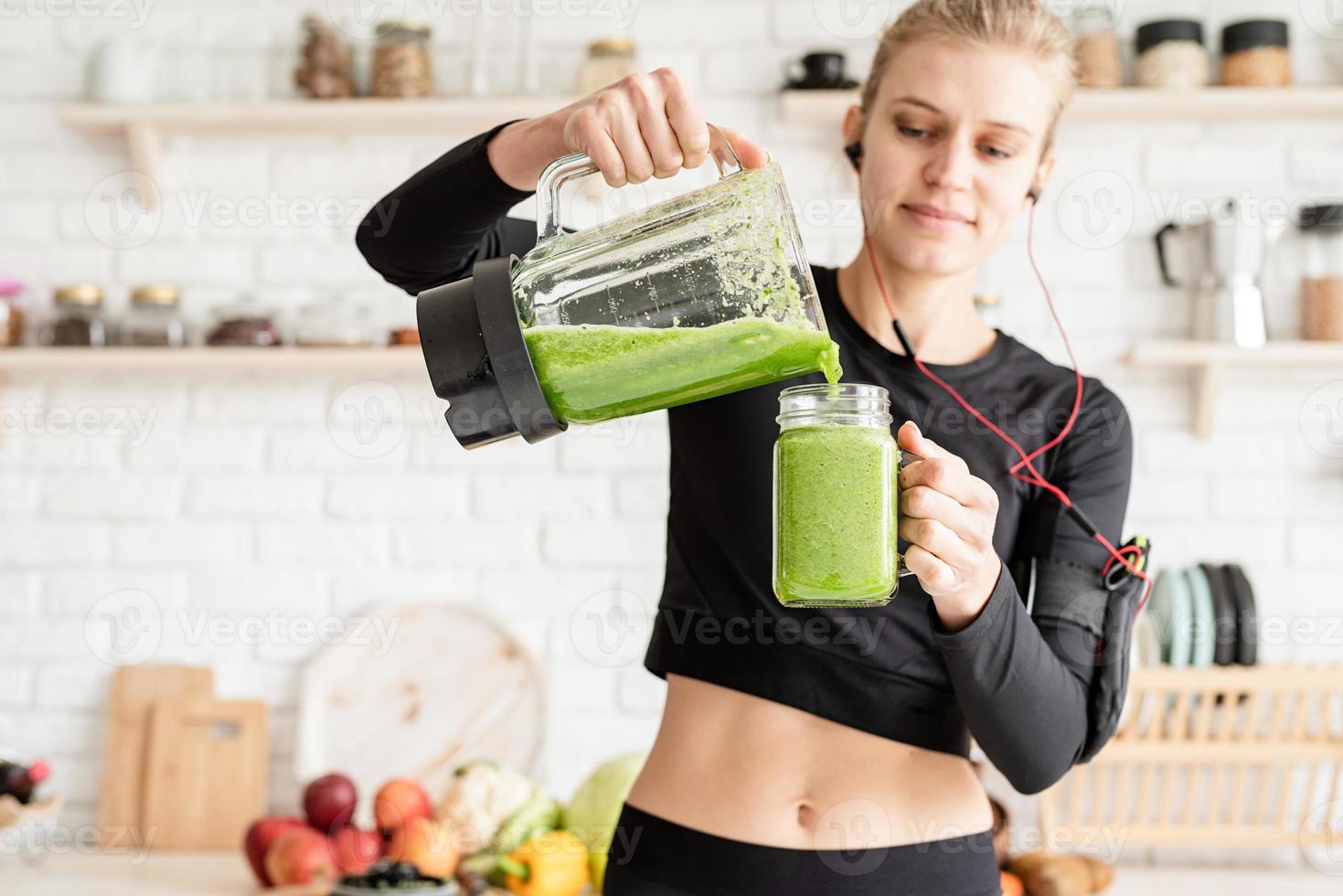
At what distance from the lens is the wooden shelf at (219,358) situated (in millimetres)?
2086

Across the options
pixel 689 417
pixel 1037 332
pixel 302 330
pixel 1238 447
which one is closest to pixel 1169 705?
pixel 1238 447

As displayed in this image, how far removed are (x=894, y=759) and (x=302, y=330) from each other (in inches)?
58.2

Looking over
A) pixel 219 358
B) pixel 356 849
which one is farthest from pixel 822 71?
pixel 356 849

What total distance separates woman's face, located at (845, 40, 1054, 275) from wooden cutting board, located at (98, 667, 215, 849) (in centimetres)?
165

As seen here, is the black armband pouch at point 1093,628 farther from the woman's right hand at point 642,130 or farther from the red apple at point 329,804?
the red apple at point 329,804

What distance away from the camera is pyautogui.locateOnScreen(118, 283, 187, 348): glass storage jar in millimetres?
2152

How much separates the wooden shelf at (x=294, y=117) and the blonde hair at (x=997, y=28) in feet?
3.68

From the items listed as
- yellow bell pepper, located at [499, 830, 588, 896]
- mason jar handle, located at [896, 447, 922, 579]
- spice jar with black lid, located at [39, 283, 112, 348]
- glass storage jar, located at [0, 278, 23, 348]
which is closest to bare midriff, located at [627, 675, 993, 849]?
mason jar handle, located at [896, 447, 922, 579]

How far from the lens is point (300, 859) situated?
1786 millimetres

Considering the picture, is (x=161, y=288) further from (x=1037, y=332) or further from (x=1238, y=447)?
(x=1238, y=447)

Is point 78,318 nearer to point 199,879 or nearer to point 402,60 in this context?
point 402,60

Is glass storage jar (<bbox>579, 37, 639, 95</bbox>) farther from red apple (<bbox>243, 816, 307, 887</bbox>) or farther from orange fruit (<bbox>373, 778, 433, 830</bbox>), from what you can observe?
red apple (<bbox>243, 816, 307, 887</bbox>)

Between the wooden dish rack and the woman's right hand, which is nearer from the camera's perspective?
the woman's right hand

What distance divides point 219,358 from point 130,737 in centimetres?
69
